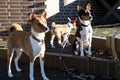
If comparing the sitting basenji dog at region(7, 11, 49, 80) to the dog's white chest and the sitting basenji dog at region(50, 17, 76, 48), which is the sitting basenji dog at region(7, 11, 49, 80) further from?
the sitting basenji dog at region(50, 17, 76, 48)

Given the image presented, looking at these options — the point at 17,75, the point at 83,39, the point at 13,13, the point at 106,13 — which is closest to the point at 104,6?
the point at 106,13

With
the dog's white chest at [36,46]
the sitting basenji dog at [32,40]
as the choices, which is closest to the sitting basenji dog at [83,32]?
the sitting basenji dog at [32,40]

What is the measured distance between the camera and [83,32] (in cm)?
662

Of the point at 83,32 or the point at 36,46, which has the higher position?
the point at 83,32

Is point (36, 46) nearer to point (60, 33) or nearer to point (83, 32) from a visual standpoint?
point (83, 32)

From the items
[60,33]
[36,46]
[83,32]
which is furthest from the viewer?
[60,33]

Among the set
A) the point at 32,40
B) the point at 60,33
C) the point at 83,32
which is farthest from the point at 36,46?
the point at 60,33

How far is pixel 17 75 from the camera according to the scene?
6.62m

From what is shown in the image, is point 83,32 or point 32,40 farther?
point 83,32

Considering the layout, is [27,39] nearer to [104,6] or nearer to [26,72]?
[26,72]

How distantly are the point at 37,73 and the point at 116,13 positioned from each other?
4.80 m

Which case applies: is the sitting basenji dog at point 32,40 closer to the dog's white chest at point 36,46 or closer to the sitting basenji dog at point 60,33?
the dog's white chest at point 36,46

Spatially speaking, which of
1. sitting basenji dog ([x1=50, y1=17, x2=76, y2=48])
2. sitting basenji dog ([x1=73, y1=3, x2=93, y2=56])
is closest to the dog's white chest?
sitting basenji dog ([x1=73, y1=3, x2=93, y2=56])

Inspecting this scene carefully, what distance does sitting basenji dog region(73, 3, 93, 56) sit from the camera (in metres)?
6.54
